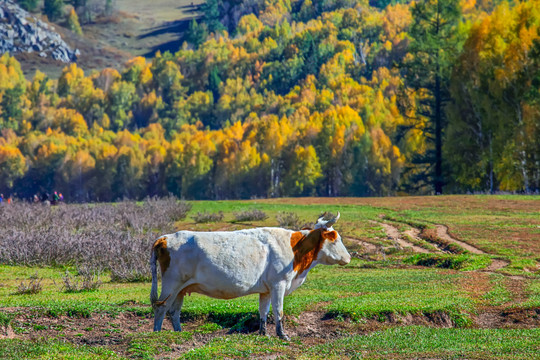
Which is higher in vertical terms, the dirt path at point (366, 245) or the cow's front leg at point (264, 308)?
the cow's front leg at point (264, 308)

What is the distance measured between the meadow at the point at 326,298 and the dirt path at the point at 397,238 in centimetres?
13

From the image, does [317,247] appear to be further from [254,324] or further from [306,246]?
[254,324]

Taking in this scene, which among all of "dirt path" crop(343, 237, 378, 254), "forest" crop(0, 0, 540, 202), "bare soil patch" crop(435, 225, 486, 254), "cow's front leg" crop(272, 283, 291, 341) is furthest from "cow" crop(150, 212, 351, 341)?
"forest" crop(0, 0, 540, 202)

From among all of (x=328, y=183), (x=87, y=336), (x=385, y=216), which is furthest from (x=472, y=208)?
(x=328, y=183)

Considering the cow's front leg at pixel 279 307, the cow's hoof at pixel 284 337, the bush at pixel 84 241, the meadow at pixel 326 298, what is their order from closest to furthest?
the meadow at pixel 326 298 < the cow's hoof at pixel 284 337 < the cow's front leg at pixel 279 307 < the bush at pixel 84 241

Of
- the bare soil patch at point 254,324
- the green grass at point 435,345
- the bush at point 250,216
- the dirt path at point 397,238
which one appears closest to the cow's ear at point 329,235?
the bare soil patch at point 254,324

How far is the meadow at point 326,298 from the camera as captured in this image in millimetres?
13555

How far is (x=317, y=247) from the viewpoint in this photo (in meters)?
16.4

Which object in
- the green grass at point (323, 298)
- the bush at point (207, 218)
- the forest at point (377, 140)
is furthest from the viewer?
the forest at point (377, 140)

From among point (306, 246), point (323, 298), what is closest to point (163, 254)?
point (306, 246)

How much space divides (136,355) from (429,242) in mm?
22498

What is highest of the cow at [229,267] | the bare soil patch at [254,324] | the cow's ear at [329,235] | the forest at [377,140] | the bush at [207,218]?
the forest at [377,140]

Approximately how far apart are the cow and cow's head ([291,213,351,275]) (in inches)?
0.9

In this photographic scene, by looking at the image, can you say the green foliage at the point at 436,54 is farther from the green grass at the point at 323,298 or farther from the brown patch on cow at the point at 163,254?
the brown patch on cow at the point at 163,254
